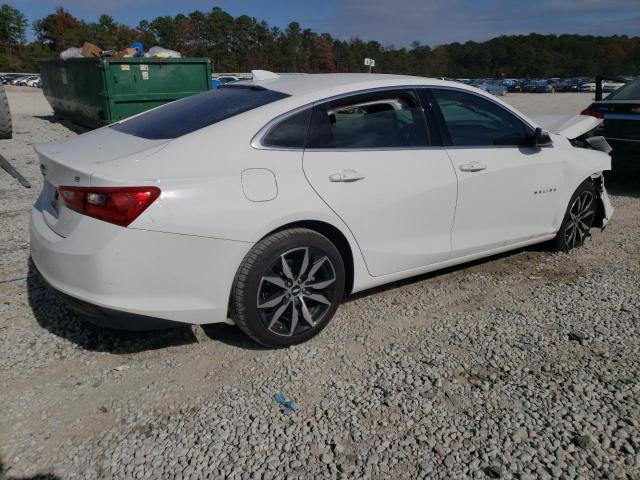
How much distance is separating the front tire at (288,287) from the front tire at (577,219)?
2.50 m

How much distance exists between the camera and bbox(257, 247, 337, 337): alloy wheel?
3.11m

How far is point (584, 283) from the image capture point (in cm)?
432

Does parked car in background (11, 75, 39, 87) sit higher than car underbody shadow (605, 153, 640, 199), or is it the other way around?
car underbody shadow (605, 153, 640, 199)

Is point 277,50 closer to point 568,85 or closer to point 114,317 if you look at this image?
point 568,85

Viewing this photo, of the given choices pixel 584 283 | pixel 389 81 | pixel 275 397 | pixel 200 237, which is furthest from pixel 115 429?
pixel 584 283

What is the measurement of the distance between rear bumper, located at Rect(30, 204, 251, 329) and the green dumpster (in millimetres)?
8549

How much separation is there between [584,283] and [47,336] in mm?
3995

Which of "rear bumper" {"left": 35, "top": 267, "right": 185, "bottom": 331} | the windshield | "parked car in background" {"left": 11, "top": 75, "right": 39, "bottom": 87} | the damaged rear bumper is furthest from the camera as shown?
"parked car in background" {"left": 11, "top": 75, "right": 39, "bottom": 87}

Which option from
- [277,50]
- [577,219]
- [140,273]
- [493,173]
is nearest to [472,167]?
[493,173]

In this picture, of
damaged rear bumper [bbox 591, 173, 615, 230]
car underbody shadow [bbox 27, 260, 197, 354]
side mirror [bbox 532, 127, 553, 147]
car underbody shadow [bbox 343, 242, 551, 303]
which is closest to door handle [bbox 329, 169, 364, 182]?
car underbody shadow [bbox 343, 242, 551, 303]

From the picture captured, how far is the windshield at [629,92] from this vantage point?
22.8 ft

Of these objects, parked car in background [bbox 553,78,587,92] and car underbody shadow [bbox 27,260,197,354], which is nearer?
car underbody shadow [bbox 27,260,197,354]

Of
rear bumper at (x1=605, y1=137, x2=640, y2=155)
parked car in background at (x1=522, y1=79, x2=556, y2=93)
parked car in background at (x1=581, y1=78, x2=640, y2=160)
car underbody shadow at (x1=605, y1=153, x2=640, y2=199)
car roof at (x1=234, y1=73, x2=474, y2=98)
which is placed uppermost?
car roof at (x1=234, y1=73, x2=474, y2=98)

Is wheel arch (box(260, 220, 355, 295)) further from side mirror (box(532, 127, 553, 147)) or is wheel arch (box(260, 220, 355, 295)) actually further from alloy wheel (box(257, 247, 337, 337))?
side mirror (box(532, 127, 553, 147))
